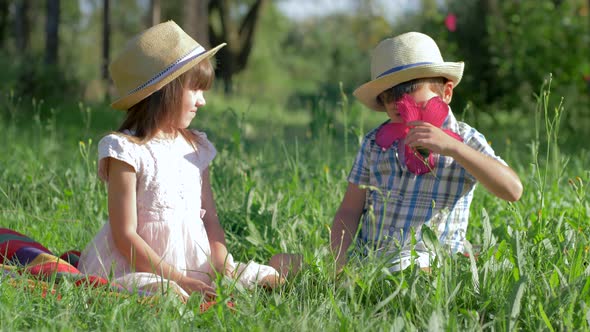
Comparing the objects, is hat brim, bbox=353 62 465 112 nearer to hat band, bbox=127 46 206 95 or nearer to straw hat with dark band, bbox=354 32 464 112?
straw hat with dark band, bbox=354 32 464 112

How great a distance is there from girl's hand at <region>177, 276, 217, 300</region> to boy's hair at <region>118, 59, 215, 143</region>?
0.53 meters

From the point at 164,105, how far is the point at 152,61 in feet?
0.54

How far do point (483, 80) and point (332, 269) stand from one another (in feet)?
25.1

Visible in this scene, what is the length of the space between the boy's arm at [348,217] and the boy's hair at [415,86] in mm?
398

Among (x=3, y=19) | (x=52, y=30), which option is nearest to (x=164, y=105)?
(x=52, y=30)

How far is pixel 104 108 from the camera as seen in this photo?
376 inches

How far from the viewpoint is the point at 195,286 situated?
9.09ft

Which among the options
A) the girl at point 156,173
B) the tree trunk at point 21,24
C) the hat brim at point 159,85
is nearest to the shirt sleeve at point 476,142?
the girl at point 156,173

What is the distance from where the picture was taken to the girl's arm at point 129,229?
2.82m

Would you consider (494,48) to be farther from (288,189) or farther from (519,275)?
(519,275)

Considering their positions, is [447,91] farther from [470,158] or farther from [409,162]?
[470,158]

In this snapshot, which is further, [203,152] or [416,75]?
[203,152]

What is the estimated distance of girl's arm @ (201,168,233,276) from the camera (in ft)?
10.0

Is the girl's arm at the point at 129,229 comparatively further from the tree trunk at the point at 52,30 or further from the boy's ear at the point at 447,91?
the tree trunk at the point at 52,30
